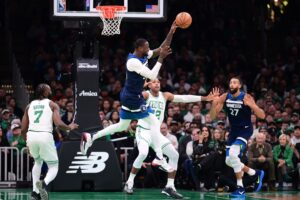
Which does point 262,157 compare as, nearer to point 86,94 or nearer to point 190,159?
point 190,159

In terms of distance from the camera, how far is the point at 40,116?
16.9 metres

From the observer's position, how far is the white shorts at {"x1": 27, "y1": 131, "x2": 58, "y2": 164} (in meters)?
16.8

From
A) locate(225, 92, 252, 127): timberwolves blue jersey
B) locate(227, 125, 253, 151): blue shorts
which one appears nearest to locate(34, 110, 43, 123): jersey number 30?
locate(225, 92, 252, 127): timberwolves blue jersey

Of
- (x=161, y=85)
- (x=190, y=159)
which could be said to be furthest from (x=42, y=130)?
(x=161, y=85)

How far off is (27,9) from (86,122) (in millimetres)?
12800

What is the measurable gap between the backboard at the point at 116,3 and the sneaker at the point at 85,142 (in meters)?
2.57

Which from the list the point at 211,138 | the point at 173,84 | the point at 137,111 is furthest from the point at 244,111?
the point at 173,84

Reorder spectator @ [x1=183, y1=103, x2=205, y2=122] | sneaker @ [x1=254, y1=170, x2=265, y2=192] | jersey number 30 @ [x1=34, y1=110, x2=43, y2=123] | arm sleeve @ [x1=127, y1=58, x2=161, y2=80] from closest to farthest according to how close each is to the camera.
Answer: jersey number 30 @ [x1=34, y1=110, x2=43, y2=123] < arm sleeve @ [x1=127, y1=58, x2=161, y2=80] < sneaker @ [x1=254, y1=170, x2=265, y2=192] < spectator @ [x1=183, y1=103, x2=205, y2=122]

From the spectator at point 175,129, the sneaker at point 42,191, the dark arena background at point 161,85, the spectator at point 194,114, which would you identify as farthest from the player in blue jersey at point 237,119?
the spectator at point 194,114

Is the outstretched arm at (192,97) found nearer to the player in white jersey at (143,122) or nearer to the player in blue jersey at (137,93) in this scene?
the player in white jersey at (143,122)

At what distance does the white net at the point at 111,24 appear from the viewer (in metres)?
19.5

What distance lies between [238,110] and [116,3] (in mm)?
3648

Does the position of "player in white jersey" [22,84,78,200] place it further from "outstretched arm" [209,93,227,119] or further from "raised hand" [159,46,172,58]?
"outstretched arm" [209,93,227,119]

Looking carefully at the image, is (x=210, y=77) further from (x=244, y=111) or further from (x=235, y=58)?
(x=244, y=111)
